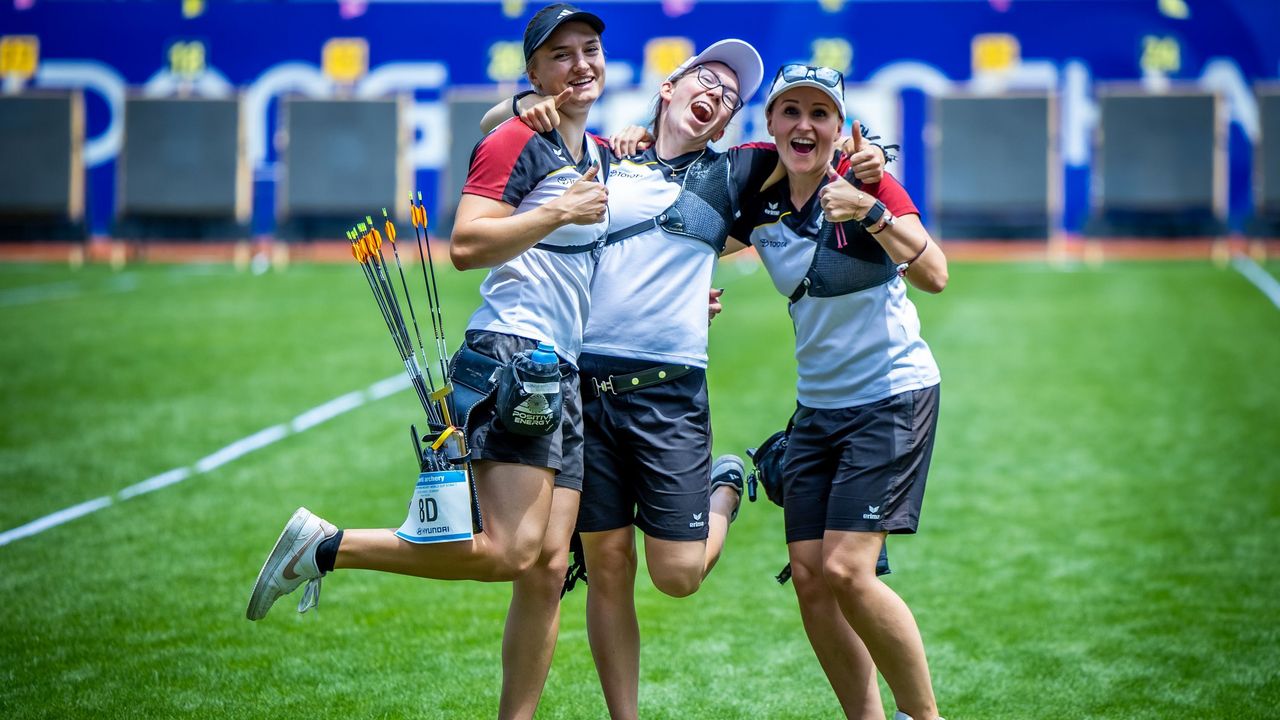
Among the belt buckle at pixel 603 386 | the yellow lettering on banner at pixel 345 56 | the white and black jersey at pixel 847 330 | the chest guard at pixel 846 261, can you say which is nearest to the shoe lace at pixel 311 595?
the belt buckle at pixel 603 386

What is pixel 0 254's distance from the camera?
22719 mm

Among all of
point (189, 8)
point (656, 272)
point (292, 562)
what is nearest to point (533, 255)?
point (656, 272)

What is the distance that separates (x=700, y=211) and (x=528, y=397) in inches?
36.4

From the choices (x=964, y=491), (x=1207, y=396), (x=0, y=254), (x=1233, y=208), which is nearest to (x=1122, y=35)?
(x=1233, y=208)

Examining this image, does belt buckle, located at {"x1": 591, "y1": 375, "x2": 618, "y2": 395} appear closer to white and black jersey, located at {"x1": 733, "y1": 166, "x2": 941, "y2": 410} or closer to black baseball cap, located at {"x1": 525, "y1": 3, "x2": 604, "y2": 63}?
white and black jersey, located at {"x1": 733, "y1": 166, "x2": 941, "y2": 410}

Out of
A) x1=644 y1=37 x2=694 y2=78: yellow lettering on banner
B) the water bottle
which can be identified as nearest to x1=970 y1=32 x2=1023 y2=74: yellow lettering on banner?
x1=644 y1=37 x2=694 y2=78: yellow lettering on banner

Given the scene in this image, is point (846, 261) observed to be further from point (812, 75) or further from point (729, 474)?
point (729, 474)

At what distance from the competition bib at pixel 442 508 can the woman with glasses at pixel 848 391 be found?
1.06 meters

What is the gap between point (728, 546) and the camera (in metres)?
6.95

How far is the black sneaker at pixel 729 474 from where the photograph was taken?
16.1 feet

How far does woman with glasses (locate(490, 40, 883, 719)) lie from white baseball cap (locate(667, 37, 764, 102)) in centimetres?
1

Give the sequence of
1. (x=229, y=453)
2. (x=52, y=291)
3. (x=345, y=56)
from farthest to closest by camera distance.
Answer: (x=345, y=56) → (x=52, y=291) → (x=229, y=453)

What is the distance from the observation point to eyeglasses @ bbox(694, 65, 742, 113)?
4.34 meters

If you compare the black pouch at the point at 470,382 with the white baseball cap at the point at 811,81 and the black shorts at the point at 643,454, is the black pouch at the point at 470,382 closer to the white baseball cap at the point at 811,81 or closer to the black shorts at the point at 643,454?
the black shorts at the point at 643,454
